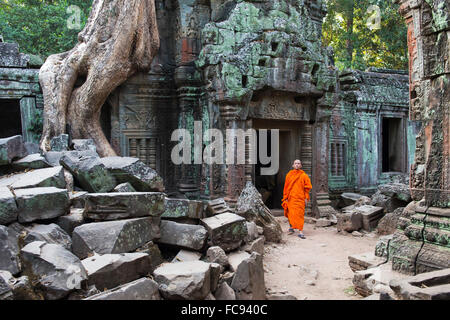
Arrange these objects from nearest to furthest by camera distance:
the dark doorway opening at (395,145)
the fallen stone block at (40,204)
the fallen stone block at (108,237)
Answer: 1. the fallen stone block at (108,237)
2. the fallen stone block at (40,204)
3. the dark doorway opening at (395,145)

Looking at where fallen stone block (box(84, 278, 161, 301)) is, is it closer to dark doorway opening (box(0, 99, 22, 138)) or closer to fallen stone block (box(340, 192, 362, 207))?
fallen stone block (box(340, 192, 362, 207))

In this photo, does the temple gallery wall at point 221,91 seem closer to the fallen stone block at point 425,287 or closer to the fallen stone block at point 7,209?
the fallen stone block at point 7,209

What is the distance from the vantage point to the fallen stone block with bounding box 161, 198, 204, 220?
14.4 feet

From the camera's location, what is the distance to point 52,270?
279 centimetres

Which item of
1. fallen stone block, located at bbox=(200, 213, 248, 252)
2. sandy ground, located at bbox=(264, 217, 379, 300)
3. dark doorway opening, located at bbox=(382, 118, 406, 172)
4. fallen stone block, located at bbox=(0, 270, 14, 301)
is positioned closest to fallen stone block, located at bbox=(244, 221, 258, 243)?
sandy ground, located at bbox=(264, 217, 379, 300)

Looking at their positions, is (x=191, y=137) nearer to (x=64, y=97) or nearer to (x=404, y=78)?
(x=64, y=97)

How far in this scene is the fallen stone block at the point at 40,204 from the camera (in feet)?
11.5

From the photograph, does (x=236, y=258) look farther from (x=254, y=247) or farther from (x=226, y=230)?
(x=254, y=247)

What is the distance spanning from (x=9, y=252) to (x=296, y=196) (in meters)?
5.09

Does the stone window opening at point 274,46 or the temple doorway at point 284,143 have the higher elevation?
the stone window opening at point 274,46

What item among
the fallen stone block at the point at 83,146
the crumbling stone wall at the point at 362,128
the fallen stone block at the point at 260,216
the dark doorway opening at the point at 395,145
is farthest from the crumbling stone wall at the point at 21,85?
the dark doorway opening at the point at 395,145

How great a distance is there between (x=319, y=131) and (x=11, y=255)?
6.74 m

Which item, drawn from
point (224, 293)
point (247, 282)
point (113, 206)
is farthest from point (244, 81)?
point (224, 293)

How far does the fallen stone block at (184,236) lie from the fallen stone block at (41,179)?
4.06 ft
